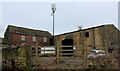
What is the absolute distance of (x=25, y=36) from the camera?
52844 mm

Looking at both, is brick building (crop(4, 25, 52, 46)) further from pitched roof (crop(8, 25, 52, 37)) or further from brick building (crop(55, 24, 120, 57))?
brick building (crop(55, 24, 120, 57))

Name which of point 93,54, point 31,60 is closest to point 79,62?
point 93,54

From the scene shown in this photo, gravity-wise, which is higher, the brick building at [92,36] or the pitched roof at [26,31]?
the pitched roof at [26,31]

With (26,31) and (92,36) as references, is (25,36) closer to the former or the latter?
(26,31)

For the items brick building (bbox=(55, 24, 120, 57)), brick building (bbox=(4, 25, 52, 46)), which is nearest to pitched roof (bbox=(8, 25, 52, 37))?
brick building (bbox=(4, 25, 52, 46))

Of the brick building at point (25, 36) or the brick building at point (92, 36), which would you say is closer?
the brick building at point (92, 36)

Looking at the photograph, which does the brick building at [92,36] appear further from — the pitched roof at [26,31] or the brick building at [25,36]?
the pitched roof at [26,31]

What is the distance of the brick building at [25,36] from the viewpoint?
49.6 metres

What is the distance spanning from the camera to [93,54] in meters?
14.5

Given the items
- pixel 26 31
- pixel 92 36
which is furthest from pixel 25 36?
pixel 92 36

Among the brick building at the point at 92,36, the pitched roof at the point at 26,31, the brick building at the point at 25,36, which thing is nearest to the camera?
the brick building at the point at 92,36

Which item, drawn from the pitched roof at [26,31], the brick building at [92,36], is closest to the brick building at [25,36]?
the pitched roof at [26,31]

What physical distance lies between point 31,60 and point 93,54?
3.64 metres

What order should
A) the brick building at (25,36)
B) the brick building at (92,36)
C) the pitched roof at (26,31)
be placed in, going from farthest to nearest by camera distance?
1. the pitched roof at (26,31)
2. the brick building at (25,36)
3. the brick building at (92,36)
